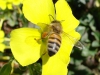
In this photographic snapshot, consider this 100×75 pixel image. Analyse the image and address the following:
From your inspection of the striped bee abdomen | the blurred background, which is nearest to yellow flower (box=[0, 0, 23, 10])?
the blurred background

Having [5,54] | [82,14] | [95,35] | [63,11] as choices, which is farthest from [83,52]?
[63,11]

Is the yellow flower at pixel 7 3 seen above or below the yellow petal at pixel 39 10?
below

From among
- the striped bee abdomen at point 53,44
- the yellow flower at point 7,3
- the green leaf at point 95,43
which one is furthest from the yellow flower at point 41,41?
the green leaf at point 95,43

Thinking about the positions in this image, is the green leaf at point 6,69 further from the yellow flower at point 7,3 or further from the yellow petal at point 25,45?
the yellow flower at point 7,3

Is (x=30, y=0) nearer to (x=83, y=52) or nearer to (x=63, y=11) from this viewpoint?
(x=63, y=11)

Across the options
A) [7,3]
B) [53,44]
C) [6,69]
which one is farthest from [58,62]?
[7,3]

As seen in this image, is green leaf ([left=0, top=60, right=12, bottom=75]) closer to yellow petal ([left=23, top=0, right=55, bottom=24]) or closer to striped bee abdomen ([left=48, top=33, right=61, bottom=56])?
yellow petal ([left=23, top=0, right=55, bottom=24])
